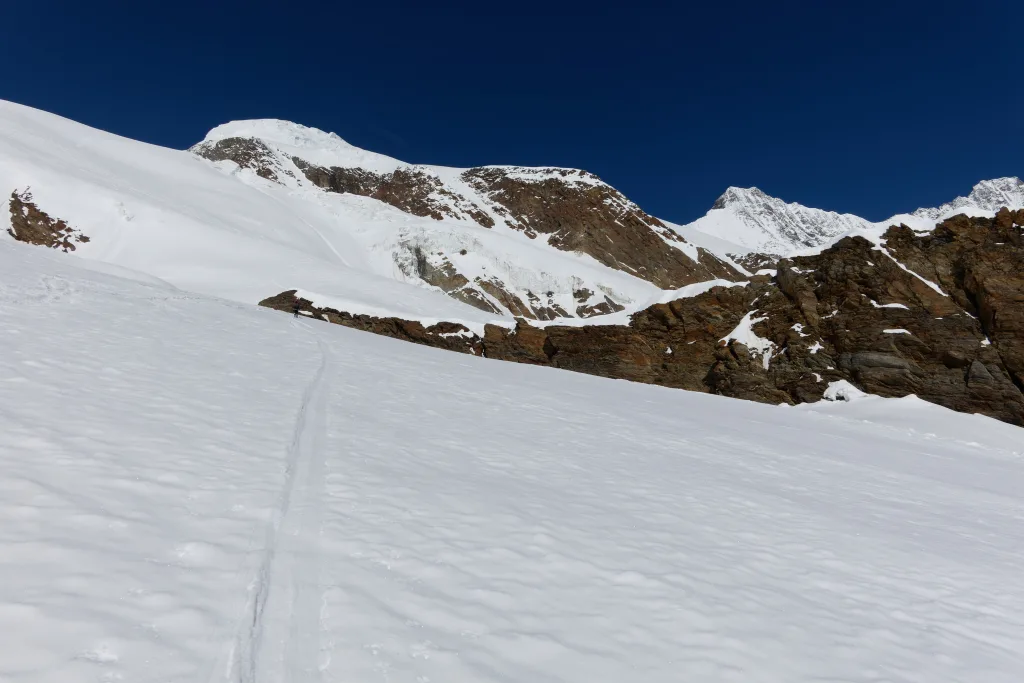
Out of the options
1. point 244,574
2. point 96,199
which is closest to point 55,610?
point 244,574

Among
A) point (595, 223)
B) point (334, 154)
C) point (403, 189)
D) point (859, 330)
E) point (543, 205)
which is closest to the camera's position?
point (859, 330)

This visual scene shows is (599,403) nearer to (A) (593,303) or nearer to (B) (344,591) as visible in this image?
(B) (344,591)

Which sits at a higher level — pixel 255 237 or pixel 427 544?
pixel 255 237

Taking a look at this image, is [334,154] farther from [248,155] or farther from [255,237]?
[255,237]

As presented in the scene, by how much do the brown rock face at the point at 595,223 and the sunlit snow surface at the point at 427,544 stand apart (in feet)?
257

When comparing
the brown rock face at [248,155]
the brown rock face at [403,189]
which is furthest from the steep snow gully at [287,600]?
the brown rock face at [248,155]

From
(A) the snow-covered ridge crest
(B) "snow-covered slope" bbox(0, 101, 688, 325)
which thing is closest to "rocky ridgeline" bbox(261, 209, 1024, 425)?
(B) "snow-covered slope" bbox(0, 101, 688, 325)

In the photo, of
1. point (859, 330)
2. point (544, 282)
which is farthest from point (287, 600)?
point (544, 282)

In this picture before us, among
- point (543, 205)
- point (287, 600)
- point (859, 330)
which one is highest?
point (543, 205)

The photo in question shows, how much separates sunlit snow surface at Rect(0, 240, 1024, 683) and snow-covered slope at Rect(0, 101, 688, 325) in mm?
19097

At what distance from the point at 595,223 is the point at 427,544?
91.9m

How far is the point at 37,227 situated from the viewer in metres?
31.2

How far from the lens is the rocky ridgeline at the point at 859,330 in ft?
54.2

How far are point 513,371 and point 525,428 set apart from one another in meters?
8.56
